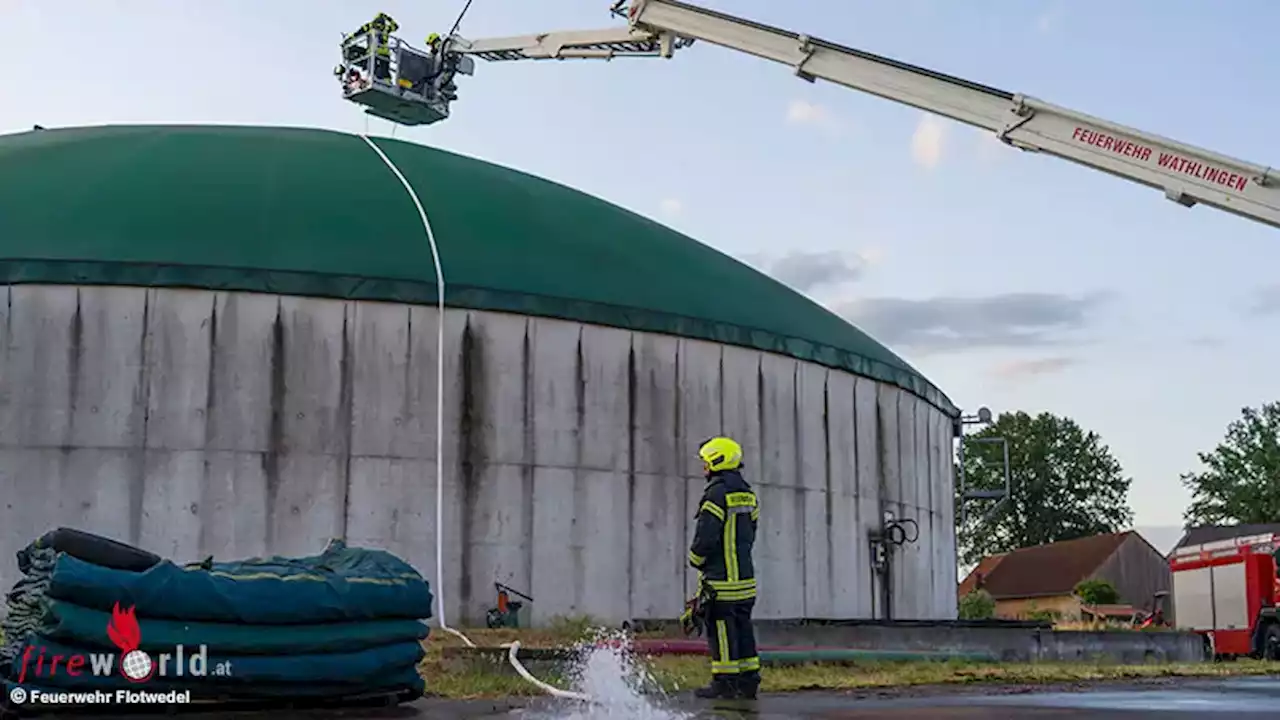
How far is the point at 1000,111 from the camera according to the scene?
63.5ft

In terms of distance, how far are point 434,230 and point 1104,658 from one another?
11.5 metres

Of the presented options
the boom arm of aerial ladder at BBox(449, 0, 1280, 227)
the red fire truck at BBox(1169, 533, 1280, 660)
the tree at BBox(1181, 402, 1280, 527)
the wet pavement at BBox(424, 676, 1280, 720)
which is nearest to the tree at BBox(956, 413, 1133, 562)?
the tree at BBox(1181, 402, 1280, 527)

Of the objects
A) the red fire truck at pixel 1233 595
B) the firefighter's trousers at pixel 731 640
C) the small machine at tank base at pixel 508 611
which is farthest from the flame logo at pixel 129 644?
the red fire truck at pixel 1233 595

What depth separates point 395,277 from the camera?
18.6 meters

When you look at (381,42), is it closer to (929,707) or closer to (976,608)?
(929,707)

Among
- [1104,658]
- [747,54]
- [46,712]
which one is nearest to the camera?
[46,712]

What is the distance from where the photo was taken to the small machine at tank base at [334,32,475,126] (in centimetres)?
2916

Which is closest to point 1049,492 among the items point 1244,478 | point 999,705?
point 1244,478

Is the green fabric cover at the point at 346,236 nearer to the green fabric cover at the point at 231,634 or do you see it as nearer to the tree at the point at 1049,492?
the green fabric cover at the point at 231,634

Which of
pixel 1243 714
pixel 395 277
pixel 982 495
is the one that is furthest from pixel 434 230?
pixel 982 495

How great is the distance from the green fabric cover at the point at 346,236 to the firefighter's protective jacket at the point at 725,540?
9.32 m

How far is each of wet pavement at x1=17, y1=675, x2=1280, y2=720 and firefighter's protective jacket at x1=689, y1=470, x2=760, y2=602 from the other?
0.83 meters

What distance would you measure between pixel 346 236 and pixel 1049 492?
71070 mm

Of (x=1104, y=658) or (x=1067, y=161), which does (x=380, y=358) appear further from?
(x=1104, y=658)
